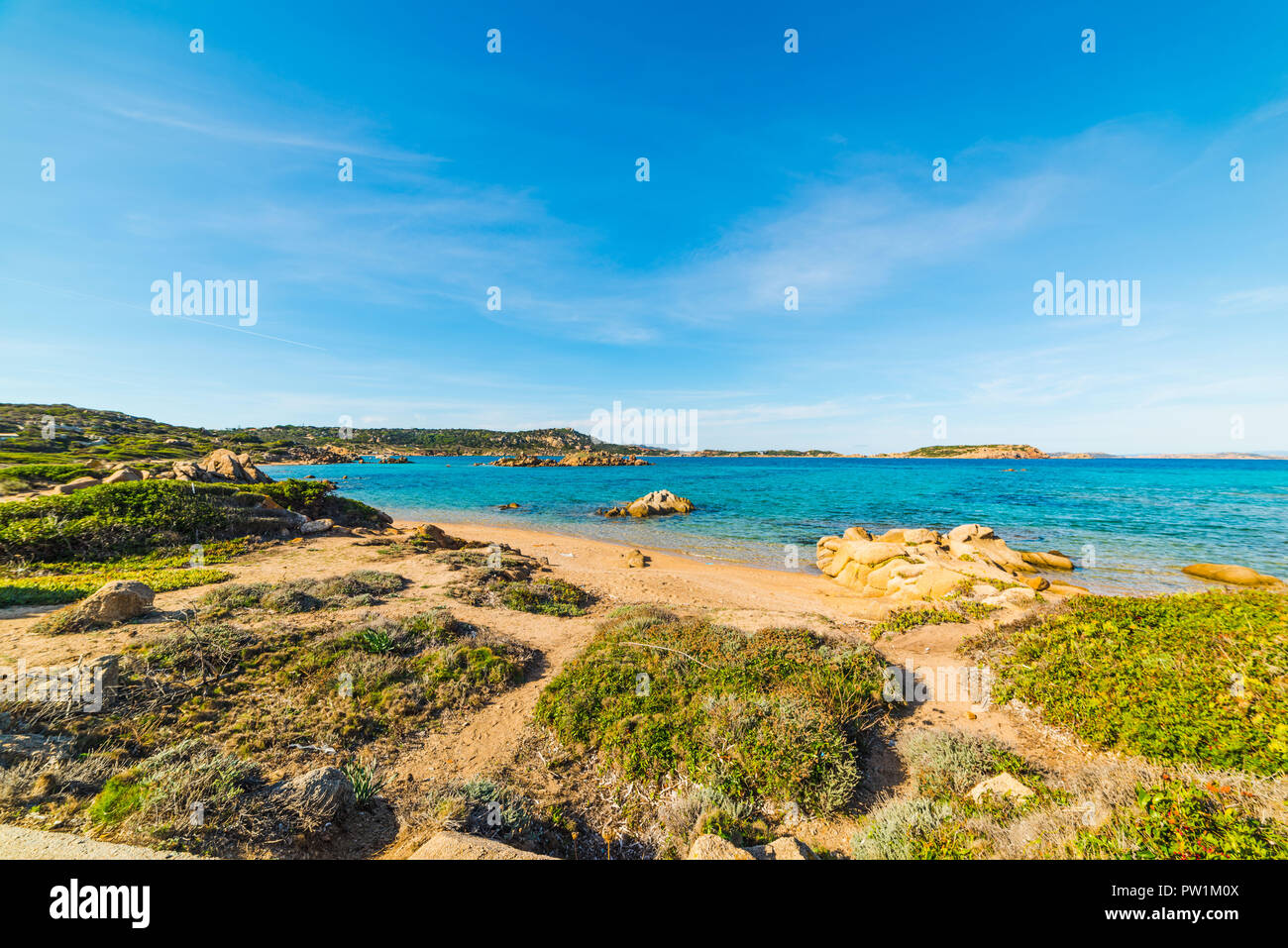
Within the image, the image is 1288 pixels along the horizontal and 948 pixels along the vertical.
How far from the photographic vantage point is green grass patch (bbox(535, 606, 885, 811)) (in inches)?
255

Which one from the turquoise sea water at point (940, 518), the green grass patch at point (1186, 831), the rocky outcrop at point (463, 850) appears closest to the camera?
the green grass patch at point (1186, 831)

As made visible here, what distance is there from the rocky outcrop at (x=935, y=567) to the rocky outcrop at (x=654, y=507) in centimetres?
2052

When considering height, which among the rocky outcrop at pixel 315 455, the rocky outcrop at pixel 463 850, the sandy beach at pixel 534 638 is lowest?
the sandy beach at pixel 534 638

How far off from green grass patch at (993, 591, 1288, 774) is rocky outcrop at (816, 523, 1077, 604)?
129 inches

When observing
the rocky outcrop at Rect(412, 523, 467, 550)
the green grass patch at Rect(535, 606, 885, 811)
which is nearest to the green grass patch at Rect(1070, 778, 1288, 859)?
the green grass patch at Rect(535, 606, 885, 811)

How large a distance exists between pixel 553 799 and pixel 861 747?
507 centimetres

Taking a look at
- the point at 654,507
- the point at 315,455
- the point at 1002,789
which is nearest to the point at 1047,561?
the point at 1002,789

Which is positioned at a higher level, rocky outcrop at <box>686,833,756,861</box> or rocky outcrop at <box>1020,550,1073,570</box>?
rocky outcrop at <box>686,833,756,861</box>

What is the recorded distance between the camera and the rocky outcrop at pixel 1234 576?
20.6 m

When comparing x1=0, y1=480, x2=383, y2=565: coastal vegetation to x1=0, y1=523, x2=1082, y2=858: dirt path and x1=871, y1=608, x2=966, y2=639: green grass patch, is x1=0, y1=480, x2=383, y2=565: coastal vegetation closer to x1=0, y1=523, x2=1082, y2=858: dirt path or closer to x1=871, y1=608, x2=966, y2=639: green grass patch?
x1=0, y1=523, x2=1082, y2=858: dirt path

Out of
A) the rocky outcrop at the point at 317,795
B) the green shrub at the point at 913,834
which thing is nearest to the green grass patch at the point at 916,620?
the green shrub at the point at 913,834

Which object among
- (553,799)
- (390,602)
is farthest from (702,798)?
(390,602)

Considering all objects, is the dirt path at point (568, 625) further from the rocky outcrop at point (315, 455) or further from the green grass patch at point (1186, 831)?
the rocky outcrop at point (315, 455)
